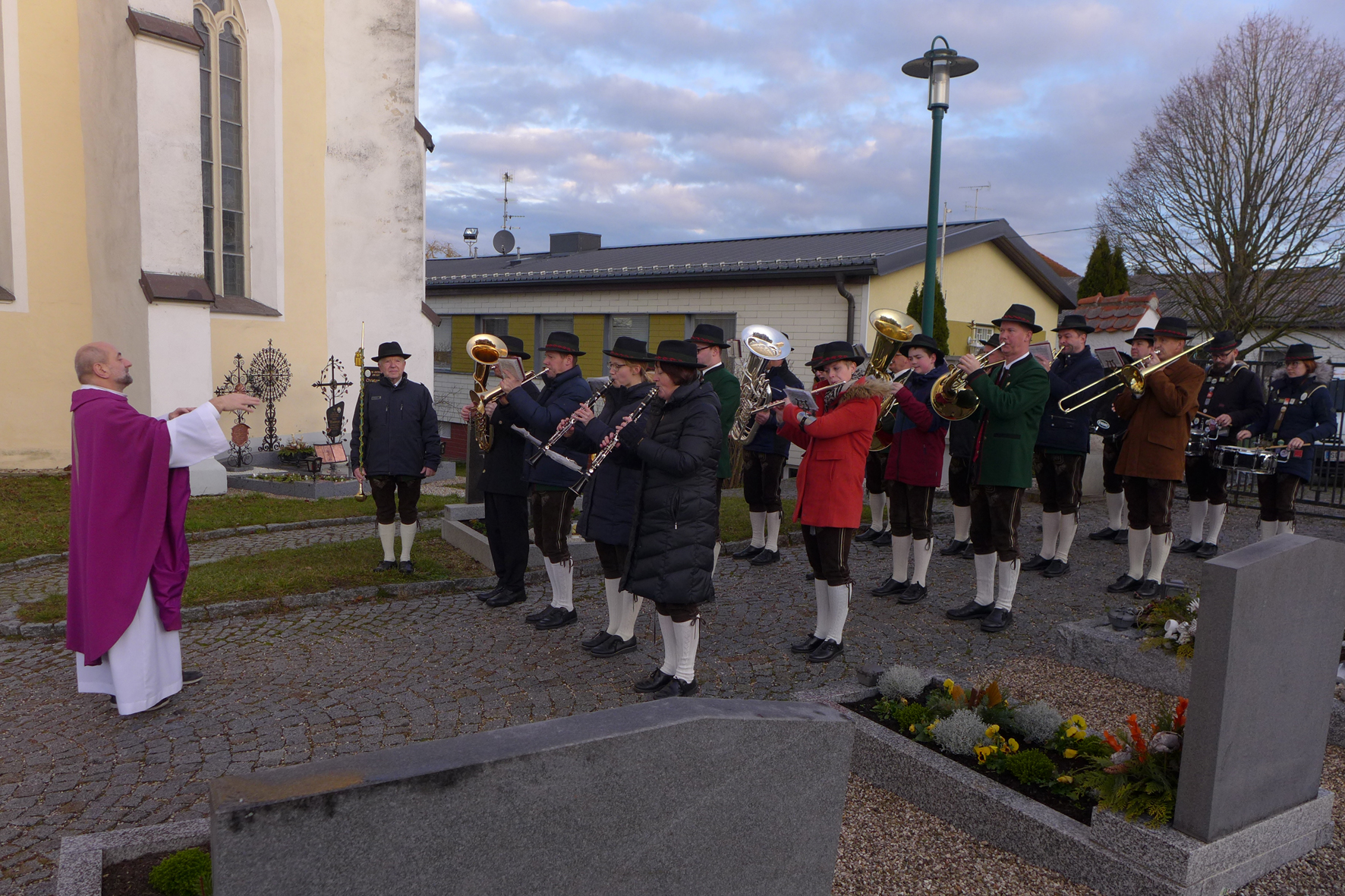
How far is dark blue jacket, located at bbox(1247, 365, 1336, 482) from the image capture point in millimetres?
8000

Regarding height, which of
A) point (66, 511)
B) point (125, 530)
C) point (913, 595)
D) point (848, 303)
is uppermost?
point (848, 303)

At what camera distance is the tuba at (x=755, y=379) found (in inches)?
257

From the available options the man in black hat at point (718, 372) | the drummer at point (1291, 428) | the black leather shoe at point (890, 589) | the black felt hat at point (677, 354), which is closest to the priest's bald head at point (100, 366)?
the black felt hat at point (677, 354)

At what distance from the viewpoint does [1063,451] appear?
8039mm

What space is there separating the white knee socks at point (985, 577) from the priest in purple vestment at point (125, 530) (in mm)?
5086

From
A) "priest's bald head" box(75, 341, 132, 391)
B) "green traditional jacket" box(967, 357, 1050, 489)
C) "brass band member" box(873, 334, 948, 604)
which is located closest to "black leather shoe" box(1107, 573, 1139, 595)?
"brass band member" box(873, 334, 948, 604)

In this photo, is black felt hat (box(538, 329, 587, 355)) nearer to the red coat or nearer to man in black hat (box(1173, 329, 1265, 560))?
the red coat

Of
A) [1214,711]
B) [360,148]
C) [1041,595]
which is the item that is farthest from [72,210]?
[1214,711]

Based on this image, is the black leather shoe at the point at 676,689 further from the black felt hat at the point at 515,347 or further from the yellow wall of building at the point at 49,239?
the yellow wall of building at the point at 49,239

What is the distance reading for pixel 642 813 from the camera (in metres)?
2.36

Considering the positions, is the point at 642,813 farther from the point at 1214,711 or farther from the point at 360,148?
the point at 360,148

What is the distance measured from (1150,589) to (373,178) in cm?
1355

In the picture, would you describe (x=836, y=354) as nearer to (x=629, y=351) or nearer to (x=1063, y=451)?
(x=629, y=351)

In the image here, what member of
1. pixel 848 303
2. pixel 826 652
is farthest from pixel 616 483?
pixel 848 303
